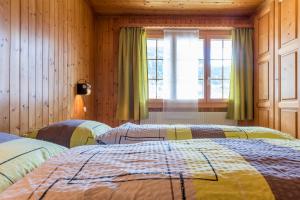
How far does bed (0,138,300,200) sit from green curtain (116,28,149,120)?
3214 mm

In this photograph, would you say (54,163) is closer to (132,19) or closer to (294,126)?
(294,126)

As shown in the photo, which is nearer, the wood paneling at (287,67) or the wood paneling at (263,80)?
the wood paneling at (287,67)

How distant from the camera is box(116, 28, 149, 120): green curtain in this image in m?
4.20

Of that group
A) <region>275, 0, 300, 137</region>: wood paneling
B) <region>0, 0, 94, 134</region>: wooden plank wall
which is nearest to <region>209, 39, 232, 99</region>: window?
<region>275, 0, 300, 137</region>: wood paneling

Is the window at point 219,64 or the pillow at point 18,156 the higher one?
the window at point 219,64

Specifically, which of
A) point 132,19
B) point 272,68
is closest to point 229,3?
point 272,68

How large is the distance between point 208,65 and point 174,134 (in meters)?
2.60

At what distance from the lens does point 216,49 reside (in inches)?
173

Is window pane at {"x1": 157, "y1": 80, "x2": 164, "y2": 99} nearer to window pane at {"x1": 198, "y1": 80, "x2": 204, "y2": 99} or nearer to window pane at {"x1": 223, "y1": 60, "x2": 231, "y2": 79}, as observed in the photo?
window pane at {"x1": 198, "y1": 80, "x2": 204, "y2": 99}

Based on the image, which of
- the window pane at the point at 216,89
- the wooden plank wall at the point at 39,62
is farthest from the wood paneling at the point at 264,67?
the wooden plank wall at the point at 39,62

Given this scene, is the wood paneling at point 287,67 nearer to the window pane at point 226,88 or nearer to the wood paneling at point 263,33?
the wood paneling at point 263,33

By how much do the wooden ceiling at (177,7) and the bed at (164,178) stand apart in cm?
317

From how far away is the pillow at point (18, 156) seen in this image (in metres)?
0.86

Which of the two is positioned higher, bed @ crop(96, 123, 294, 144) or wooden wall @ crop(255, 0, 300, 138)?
wooden wall @ crop(255, 0, 300, 138)
